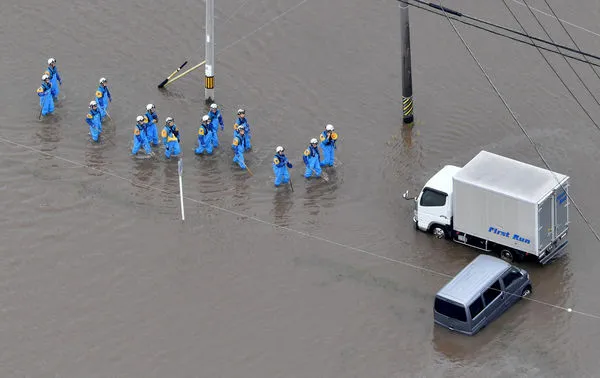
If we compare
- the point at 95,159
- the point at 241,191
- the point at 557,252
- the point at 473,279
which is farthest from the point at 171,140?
the point at 557,252

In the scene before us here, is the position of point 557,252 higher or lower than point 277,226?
lower

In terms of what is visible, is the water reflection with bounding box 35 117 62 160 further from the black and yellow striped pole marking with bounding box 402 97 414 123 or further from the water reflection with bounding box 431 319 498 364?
the water reflection with bounding box 431 319 498 364

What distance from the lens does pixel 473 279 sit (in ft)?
95.7

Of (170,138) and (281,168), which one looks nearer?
(281,168)

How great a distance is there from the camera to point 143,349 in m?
28.7

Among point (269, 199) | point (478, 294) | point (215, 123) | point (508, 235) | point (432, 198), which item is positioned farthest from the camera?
point (215, 123)

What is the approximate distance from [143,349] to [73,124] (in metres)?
10.2

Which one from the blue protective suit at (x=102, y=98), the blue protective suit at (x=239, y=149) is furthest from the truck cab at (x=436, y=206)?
the blue protective suit at (x=102, y=98)

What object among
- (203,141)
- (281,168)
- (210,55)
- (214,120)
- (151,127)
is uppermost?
(210,55)

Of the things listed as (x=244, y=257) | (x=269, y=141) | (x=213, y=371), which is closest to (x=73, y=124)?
(x=269, y=141)

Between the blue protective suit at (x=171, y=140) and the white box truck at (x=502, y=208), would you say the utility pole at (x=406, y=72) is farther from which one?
the blue protective suit at (x=171, y=140)

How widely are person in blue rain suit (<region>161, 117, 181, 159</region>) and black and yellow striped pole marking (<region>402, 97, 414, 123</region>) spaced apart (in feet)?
22.3

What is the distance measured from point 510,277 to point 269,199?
7.46m

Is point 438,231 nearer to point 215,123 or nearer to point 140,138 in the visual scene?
point 215,123
